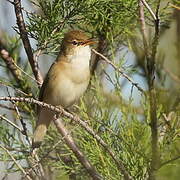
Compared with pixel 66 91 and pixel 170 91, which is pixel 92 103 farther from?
pixel 170 91

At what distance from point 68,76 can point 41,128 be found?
47 centimetres

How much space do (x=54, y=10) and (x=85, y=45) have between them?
0.71 meters

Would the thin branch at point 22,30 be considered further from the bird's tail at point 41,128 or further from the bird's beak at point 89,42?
the bird's beak at point 89,42

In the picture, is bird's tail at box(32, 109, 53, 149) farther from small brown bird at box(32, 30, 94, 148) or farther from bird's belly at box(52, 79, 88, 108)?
bird's belly at box(52, 79, 88, 108)

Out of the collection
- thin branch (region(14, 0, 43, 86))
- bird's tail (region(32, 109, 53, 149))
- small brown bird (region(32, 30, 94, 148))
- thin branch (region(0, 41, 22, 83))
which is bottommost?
bird's tail (region(32, 109, 53, 149))

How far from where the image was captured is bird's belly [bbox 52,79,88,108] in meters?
2.57

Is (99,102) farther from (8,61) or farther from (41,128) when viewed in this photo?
(8,61)

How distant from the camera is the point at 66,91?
2.70 meters

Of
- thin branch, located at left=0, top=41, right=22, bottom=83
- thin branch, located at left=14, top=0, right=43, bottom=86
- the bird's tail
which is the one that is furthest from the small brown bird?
thin branch, located at left=14, top=0, right=43, bottom=86

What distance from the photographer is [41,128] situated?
2348mm

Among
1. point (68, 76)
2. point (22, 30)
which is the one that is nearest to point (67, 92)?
point (68, 76)

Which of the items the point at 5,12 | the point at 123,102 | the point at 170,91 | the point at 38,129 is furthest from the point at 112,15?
the point at 170,91

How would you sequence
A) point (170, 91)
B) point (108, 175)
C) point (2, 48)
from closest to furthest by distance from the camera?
point (170, 91)
point (108, 175)
point (2, 48)

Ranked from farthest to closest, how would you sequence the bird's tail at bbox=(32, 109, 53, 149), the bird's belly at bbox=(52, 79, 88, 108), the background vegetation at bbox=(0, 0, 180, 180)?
1. the bird's belly at bbox=(52, 79, 88, 108)
2. the bird's tail at bbox=(32, 109, 53, 149)
3. the background vegetation at bbox=(0, 0, 180, 180)
